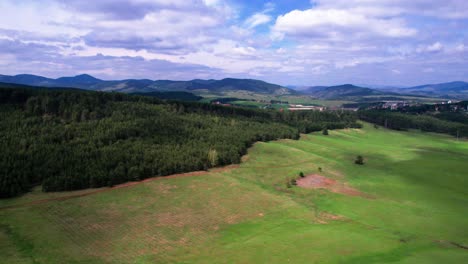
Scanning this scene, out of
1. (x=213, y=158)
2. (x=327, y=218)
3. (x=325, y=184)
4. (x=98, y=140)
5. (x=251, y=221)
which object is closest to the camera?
(x=251, y=221)

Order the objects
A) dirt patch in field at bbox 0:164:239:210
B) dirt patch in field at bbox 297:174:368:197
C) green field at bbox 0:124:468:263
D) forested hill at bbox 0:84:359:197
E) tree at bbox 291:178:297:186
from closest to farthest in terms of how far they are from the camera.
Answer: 1. green field at bbox 0:124:468:263
2. dirt patch in field at bbox 0:164:239:210
3. forested hill at bbox 0:84:359:197
4. dirt patch in field at bbox 297:174:368:197
5. tree at bbox 291:178:297:186

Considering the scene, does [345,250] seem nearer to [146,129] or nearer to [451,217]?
[451,217]

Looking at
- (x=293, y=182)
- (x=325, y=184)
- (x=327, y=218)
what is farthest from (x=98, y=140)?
(x=327, y=218)

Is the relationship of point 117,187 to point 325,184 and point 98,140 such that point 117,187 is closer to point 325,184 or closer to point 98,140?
point 98,140

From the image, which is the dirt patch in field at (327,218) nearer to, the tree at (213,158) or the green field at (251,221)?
the green field at (251,221)

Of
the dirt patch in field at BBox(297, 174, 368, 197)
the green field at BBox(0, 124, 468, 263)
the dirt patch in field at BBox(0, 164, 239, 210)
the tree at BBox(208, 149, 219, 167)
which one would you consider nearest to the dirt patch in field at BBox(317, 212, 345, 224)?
the green field at BBox(0, 124, 468, 263)

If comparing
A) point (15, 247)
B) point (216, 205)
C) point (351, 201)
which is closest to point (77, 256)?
point (15, 247)

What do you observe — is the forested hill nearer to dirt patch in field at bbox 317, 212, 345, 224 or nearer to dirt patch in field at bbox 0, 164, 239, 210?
dirt patch in field at bbox 0, 164, 239, 210
